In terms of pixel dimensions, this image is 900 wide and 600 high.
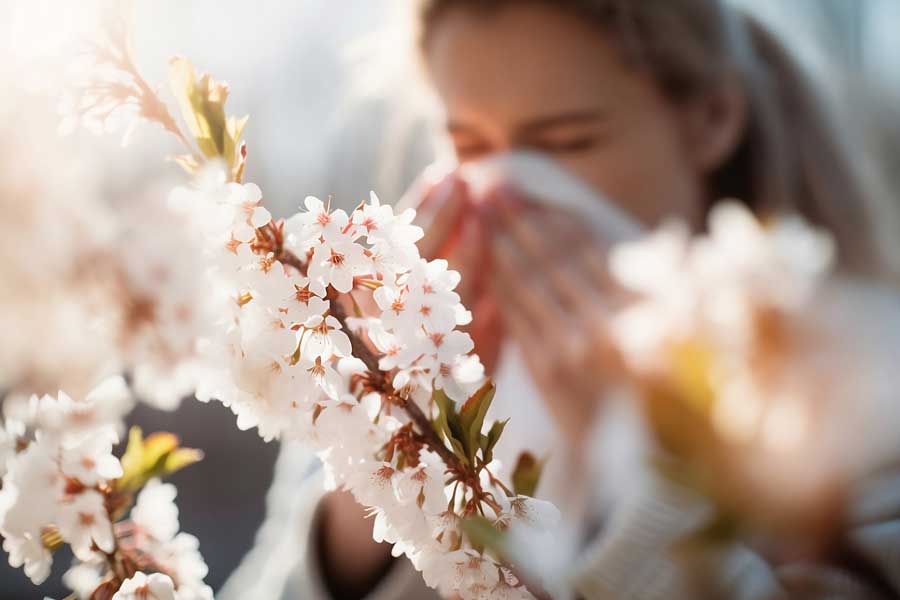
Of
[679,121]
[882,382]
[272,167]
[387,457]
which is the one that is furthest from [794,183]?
[387,457]

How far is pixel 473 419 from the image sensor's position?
196mm

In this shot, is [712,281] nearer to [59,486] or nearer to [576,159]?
[576,159]

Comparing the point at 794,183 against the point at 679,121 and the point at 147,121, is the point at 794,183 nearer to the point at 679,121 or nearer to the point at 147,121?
the point at 679,121

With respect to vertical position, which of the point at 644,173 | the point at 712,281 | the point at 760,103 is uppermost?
the point at 760,103

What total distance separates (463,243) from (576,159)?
6.2 inches

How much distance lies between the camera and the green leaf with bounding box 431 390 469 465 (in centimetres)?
20

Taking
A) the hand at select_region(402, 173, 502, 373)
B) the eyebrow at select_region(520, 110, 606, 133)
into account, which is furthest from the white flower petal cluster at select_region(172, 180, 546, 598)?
the eyebrow at select_region(520, 110, 606, 133)

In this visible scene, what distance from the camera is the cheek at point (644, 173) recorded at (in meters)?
0.86

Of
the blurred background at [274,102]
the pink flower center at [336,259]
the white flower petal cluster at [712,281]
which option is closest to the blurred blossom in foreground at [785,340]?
the white flower petal cluster at [712,281]

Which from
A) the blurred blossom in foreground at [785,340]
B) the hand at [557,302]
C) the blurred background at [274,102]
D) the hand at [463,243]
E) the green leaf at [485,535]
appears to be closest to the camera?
the green leaf at [485,535]

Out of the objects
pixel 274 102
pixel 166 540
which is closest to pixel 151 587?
pixel 166 540


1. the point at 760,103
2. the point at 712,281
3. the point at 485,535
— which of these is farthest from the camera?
the point at 760,103

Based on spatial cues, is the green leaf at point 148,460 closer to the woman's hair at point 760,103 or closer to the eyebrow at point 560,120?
the eyebrow at point 560,120

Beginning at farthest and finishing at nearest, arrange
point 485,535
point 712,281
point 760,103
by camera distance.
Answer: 1. point 760,103
2. point 712,281
3. point 485,535
